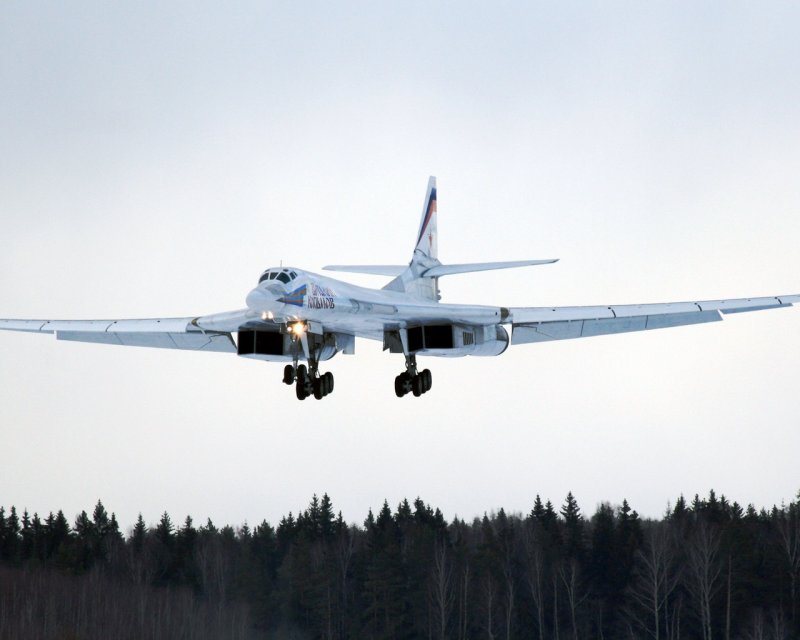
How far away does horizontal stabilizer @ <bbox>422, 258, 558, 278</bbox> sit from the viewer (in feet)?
126

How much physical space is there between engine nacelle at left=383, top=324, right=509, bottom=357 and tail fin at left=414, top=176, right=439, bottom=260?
6575 mm

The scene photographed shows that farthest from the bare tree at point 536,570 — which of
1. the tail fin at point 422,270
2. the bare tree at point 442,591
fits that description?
the tail fin at point 422,270

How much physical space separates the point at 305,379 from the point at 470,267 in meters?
8.75

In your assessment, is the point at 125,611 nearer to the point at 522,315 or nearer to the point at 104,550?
the point at 104,550

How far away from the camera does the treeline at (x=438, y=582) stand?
77750mm

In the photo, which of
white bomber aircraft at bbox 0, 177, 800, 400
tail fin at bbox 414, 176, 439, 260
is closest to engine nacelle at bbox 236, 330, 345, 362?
white bomber aircraft at bbox 0, 177, 800, 400

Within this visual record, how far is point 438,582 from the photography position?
81688 mm

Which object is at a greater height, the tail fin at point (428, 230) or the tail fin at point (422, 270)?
the tail fin at point (428, 230)

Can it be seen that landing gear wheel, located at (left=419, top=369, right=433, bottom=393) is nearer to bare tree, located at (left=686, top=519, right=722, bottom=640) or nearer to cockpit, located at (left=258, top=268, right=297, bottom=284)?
cockpit, located at (left=258, top=268, right=297, bottom=284)

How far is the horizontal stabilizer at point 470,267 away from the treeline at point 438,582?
38372mm

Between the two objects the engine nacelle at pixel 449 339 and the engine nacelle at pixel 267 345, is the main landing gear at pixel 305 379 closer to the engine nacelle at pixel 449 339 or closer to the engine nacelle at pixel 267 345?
the engine nacelle at pixel 267 345

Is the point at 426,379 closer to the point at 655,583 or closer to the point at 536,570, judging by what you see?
the point at 655,583

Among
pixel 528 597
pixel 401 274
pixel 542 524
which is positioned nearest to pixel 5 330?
pixel 401 274

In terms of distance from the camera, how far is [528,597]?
8450 centimetres
